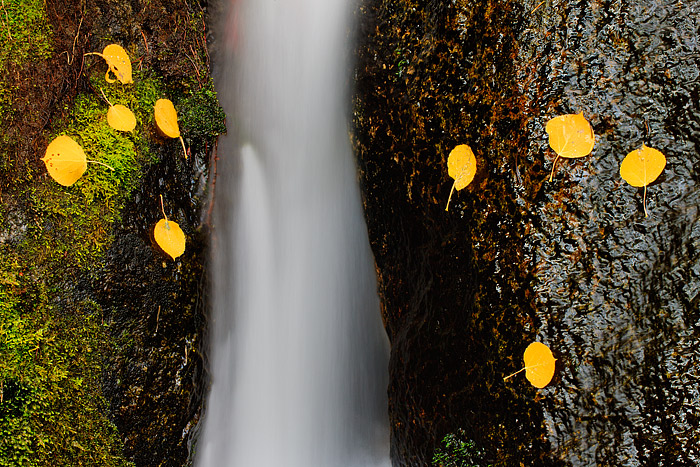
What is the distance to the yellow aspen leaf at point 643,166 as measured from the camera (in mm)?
1976

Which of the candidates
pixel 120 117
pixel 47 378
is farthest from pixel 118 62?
pixel 47 378

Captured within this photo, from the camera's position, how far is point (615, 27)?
6.77ft

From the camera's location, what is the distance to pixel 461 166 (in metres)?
2.35

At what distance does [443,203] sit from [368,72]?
1100 mm

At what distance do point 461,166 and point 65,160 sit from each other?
1921 millimetres

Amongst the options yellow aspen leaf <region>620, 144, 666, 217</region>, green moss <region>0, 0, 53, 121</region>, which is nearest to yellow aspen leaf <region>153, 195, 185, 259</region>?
green moss <region>0, 0, 53, 121</region>

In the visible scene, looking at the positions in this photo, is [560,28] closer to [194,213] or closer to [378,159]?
[378,159]

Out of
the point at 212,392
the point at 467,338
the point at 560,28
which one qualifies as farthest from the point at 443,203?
the point at 212,392

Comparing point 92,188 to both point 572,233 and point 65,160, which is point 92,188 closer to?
point 65,160

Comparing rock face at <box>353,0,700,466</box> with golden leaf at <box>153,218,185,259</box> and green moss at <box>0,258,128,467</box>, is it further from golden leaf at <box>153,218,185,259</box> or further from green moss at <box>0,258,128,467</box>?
green moss at <box>0,258,128,467</box>

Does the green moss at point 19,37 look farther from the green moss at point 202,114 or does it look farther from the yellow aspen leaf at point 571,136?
the yellow aspen leaf at point 571,136

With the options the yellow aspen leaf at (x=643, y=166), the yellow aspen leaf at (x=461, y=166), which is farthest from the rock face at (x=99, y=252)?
the yellow aspen leaf at (x=643, y=166)

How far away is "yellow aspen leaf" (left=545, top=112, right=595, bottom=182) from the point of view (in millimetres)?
2039

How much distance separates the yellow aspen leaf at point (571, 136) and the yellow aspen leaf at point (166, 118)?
6.70 feet
